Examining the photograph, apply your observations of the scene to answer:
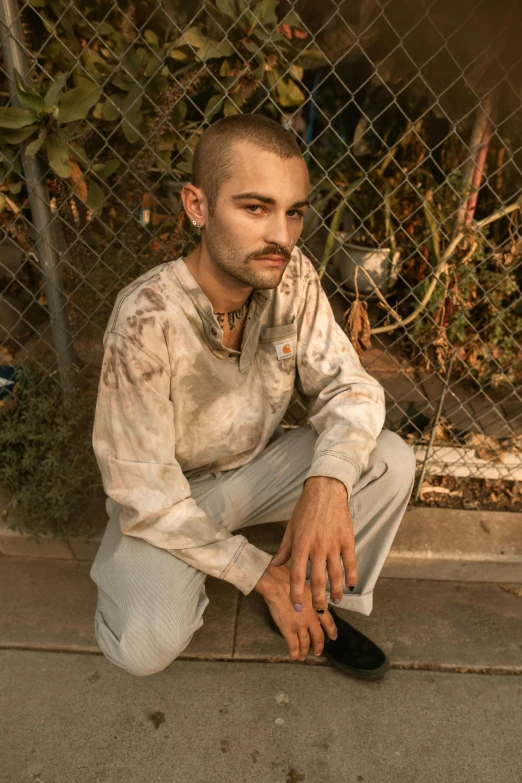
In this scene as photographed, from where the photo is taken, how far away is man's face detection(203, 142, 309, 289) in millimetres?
1615

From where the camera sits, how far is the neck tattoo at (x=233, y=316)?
1910mm

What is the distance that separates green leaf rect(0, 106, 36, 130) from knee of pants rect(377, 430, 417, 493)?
5.25 feet

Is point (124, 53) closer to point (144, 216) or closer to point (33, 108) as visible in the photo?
point (33, 108)

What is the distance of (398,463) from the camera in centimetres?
196

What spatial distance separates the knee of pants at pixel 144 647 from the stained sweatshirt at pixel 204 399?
0.21m

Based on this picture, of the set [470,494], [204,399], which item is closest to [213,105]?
[204,399]

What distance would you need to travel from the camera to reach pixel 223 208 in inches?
65.3

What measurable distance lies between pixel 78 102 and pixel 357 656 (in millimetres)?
Result: 2118

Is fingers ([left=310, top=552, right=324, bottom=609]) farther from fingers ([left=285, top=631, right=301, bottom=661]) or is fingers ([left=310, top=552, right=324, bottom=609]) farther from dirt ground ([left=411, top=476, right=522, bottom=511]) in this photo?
dirt ground ([left=411, top=476, right=522, bottom=511])

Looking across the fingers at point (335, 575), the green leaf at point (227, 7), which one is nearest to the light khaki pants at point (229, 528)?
the fingers at point (335, 575)

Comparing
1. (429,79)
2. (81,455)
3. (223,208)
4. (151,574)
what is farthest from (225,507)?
(429,79)

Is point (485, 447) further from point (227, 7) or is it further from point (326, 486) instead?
point (227, 7)

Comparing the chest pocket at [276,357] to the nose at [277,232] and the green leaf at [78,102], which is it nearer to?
the nose at [277,232]

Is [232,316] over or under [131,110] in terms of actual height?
under
